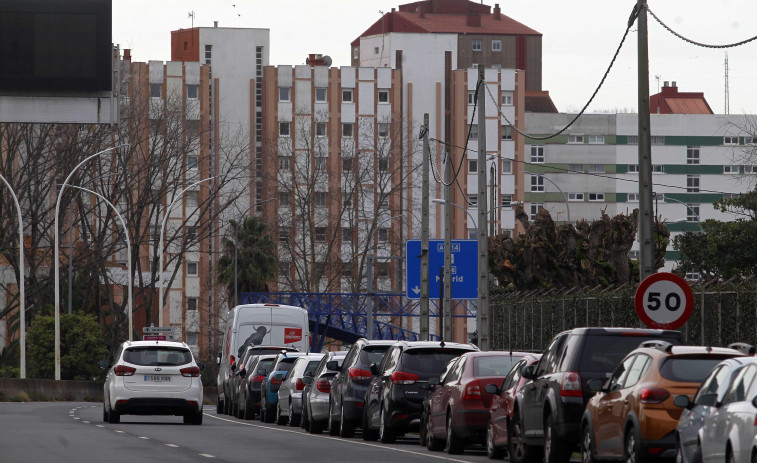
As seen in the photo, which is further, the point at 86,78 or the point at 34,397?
the point at 34,397

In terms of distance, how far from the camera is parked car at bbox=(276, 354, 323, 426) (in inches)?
1257

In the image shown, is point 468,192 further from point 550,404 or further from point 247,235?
point 550,404

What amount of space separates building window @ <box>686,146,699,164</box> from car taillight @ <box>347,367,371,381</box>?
A: 115436 millimetres

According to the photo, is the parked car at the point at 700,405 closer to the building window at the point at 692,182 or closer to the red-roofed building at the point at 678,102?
the building window at the point at 692,182

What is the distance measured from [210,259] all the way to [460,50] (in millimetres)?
32845

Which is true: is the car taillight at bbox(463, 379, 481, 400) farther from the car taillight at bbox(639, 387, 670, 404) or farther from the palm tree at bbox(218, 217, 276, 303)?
the palm tree at bbox(218, 217, 276, 303)

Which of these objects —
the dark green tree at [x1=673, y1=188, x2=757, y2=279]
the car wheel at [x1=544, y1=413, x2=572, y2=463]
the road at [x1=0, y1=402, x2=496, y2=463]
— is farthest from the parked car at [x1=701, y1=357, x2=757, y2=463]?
the dark green tree at [x1=673, y1=188, x2=757, y2=279]

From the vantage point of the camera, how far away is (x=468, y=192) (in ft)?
382

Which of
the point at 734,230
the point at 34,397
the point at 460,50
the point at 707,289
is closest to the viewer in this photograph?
the point at 707,289

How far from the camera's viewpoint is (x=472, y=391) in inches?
825

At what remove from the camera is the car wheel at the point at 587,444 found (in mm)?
15911

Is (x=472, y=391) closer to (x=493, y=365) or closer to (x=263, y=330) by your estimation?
(x=493, y=365)

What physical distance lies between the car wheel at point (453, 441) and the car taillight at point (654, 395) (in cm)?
675

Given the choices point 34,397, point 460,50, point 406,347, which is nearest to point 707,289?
point 406,347
